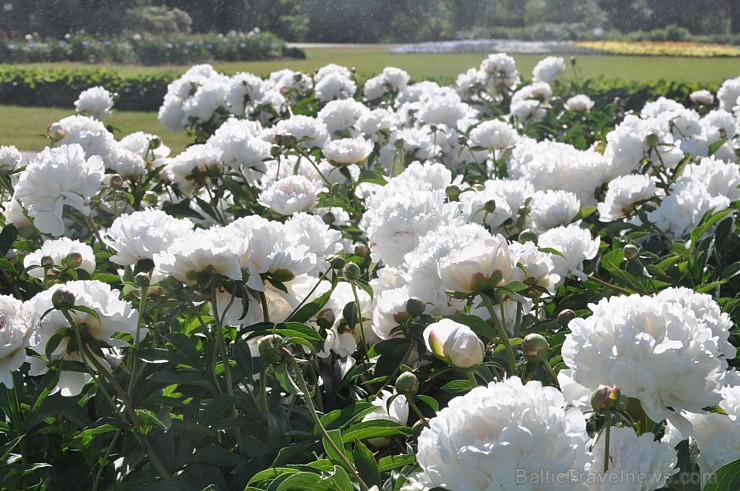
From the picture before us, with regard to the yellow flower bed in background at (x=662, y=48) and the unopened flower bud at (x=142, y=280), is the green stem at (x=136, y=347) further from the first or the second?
the yellow flower bed in background at (x=662, y=48)

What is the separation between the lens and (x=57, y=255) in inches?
51.7

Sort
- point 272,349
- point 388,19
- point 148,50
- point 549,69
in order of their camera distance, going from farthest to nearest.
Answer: point 388,19, point 148,50, point 549,69, point 272,349

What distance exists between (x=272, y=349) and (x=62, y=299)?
25cm

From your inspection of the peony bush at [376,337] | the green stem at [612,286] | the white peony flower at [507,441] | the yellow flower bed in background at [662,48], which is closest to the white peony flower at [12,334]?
the peony bush at [376,337]

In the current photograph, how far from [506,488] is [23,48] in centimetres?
1423

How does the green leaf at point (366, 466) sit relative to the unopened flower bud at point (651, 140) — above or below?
below

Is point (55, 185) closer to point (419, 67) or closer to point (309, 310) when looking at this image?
point (309, 310)

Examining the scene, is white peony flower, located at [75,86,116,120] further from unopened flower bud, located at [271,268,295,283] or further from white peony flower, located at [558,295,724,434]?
white peony flower, located at [558,295,724,434]

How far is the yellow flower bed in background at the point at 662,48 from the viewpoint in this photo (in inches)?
524

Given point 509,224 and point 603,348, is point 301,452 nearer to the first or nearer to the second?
point 603,348

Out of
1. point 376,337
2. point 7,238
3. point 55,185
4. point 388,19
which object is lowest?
point 388,19

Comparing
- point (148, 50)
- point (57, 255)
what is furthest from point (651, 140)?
point (148, 50)

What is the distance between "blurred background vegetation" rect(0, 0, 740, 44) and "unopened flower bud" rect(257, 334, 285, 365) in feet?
37.5

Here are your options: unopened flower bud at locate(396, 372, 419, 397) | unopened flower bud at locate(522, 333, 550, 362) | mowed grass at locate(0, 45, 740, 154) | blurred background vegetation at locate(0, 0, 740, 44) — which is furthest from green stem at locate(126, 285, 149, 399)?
blurred background vegetation at locate(0, 0, 740, 44)
